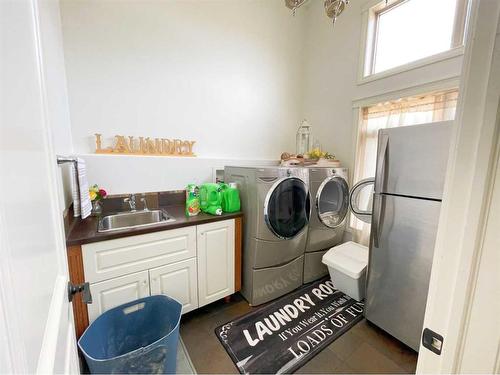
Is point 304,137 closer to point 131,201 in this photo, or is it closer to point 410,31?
point 410,31

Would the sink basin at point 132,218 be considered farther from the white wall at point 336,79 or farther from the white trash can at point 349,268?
the white wall at point 336,79

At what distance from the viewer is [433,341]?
48 centimetres

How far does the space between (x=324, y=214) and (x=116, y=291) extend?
193 cm

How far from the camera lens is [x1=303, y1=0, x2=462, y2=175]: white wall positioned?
216 cm

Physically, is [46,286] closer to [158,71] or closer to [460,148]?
[460,148]

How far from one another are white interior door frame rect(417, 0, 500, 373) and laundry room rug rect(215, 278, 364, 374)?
1.21 meters

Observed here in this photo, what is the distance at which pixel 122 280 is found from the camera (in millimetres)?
1319

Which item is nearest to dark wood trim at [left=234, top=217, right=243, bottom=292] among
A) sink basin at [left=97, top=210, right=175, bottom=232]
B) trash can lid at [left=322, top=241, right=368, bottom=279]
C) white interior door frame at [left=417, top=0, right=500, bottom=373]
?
sink basin at [left=97, top=210, right=175, bottom=232]

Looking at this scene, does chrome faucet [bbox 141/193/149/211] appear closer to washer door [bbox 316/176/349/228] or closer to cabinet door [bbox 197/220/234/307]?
cabinet door [bbox 197/220/234/307]

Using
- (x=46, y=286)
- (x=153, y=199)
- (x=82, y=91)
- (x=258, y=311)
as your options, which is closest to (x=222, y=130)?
(x=153, y=199)

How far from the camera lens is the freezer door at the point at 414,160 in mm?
1186

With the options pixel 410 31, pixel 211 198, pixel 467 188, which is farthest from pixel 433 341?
pixel 410 31

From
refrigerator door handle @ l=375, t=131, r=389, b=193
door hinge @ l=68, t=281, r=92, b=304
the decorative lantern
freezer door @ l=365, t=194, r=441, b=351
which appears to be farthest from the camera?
the decorative lantern

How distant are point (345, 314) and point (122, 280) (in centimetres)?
182
